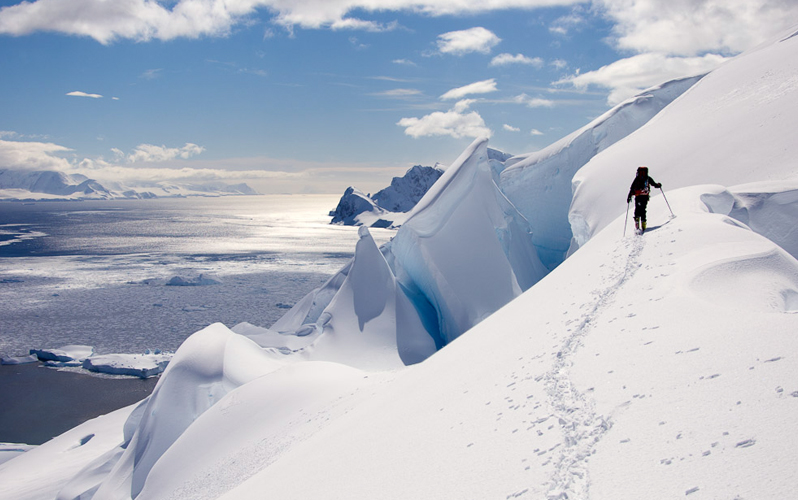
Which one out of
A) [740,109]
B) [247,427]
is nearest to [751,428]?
[247,427]

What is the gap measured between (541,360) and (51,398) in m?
15.8

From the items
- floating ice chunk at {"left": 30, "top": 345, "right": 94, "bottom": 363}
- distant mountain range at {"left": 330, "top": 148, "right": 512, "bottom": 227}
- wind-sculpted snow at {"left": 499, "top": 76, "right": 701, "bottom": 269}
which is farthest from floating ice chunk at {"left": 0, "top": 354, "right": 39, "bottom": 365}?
distant mountain range at {"left": 330, "top": 148, "right": 512, "bottom": 227}

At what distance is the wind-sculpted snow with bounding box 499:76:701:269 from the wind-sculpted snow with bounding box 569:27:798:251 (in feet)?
7.25

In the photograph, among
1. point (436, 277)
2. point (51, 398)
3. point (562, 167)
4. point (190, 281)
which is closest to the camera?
point (436, 277)

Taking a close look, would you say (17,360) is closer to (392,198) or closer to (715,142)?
(715,142)

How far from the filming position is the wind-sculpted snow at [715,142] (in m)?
9.66

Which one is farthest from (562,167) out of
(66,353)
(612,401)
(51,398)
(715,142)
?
(66,353)

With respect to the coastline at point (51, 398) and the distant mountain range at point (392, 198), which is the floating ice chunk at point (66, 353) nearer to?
the coastline at point (51, 398)

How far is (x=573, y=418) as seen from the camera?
10.4 ft

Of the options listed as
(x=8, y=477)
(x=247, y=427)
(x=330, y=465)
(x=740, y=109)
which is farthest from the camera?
(x=740, y=109)

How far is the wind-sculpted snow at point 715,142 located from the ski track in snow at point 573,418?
4.75 meters

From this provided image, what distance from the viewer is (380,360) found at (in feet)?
39.2

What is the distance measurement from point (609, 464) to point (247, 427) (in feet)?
22.1

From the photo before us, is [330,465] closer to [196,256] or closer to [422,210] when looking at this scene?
[422,210]
